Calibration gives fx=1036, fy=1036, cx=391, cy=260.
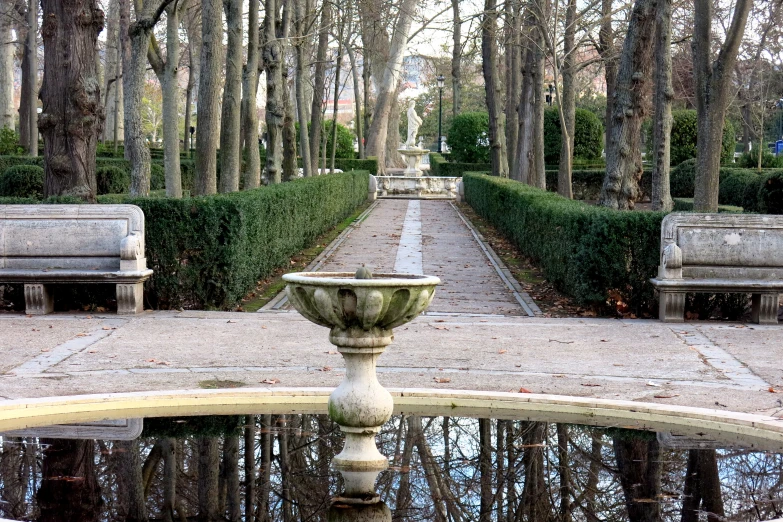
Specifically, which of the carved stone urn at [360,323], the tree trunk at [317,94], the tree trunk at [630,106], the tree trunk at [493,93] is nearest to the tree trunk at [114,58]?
the tree trunk at [317,94]

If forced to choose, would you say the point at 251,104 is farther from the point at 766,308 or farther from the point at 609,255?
the point at 766,308

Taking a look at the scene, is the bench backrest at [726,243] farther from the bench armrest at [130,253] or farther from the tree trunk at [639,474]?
the bench armrest at [130,253]

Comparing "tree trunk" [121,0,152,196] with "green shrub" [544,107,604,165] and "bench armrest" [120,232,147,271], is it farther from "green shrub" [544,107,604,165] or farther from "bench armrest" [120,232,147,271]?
"green shrub" [544,107,604,165]

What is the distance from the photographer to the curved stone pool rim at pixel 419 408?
6262 mm

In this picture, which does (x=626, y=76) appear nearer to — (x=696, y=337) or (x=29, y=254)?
(x=696, y=337)

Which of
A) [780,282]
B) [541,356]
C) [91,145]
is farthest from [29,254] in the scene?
[780,282]

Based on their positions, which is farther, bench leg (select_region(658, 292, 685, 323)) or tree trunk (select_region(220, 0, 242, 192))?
tree trunk (select_region(220, 0, 242, 192))

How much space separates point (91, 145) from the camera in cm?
1219

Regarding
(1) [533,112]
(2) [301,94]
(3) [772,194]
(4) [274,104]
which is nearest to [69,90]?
(4) [274,104]

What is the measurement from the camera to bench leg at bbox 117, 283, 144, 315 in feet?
34.1

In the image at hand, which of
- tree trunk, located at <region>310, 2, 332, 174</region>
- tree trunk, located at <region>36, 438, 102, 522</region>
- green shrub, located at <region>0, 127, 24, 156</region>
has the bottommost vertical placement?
tree trunk, located at <region>36, 438, 102, 522</region>

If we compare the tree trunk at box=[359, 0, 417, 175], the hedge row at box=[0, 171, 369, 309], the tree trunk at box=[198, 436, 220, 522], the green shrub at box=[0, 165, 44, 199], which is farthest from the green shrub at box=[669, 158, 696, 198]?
the tree trunk at box=[198, 436, 220, 522]

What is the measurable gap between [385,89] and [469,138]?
469cm

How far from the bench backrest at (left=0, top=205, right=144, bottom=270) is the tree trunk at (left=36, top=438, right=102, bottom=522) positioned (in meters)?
4.82
